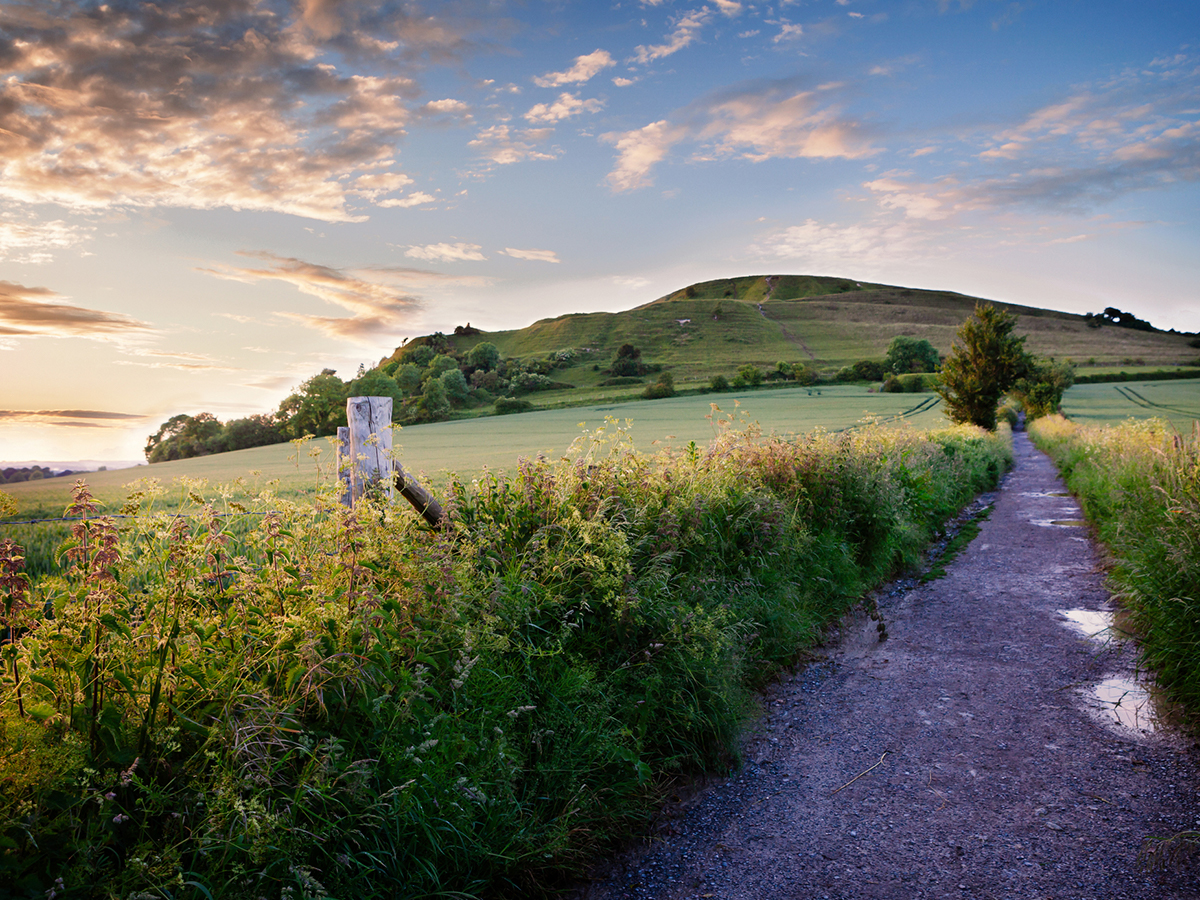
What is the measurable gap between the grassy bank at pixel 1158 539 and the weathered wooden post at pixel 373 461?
6.08 metres

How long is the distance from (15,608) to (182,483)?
1022mm

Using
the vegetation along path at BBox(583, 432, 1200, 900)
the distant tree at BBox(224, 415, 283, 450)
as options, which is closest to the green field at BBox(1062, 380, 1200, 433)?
the vegetation along path at BBox(583, 432, 1200, 900)

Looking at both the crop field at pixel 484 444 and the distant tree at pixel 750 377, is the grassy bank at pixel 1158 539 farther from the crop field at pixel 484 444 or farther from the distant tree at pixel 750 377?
the distant tree at pixel 750 377

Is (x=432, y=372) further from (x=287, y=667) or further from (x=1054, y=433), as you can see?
(x=287, y=667)

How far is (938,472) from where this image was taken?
16156 millimetres

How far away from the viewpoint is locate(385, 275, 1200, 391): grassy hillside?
283 feet

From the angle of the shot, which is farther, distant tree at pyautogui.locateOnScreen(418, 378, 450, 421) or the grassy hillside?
the grassy hillside

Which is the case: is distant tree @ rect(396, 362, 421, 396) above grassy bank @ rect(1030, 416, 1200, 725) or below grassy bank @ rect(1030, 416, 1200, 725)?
above

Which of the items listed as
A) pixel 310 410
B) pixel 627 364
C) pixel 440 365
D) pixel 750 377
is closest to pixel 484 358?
pixel 440 365

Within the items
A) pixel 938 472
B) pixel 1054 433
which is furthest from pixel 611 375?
pixel 938 472

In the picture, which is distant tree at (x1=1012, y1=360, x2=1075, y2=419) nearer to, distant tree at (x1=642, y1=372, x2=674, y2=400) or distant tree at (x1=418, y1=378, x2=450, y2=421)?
distant tree at (x1=642, y1=372, x2=674, y2=400)

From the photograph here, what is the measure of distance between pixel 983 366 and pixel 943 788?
1246 inches

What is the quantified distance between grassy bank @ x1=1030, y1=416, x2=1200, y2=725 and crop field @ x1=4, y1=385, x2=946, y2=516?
4.83 meters

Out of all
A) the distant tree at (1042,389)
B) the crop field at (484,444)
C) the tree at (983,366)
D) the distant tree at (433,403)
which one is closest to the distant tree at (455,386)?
the distant tree at (433,403)
